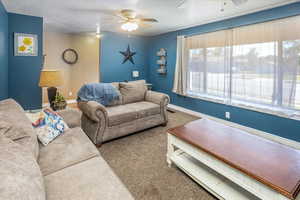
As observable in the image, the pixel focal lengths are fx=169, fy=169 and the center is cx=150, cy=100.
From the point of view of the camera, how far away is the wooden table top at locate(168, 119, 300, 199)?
1228mm

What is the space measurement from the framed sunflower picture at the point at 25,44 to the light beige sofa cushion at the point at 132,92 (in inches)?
76.9

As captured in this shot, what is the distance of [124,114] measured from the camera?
2877mm

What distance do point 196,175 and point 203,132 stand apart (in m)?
0.52

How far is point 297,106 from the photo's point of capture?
8.79 ft

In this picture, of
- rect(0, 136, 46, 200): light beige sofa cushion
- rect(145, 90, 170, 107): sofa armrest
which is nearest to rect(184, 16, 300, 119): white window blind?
rect(145, 90, 170, 107): sofa armrest

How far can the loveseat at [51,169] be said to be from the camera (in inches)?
31.4

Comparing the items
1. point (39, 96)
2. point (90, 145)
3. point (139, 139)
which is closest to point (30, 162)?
point (90, 145)

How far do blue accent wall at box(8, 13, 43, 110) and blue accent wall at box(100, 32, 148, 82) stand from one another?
1.71 metres

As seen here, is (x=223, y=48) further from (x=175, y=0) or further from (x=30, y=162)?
(x=30, y=162)

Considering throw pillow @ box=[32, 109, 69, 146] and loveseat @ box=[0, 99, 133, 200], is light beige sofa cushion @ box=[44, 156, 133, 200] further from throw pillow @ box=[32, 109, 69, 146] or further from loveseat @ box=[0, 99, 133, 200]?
throw pillow @ box=[32, 109, 69, 146]

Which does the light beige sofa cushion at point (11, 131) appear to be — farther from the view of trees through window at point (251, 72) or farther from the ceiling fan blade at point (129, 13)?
the view of trees through window at point (251, 72)

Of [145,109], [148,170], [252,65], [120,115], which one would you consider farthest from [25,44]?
[252,65]

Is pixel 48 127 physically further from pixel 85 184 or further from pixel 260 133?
pixel 260 133

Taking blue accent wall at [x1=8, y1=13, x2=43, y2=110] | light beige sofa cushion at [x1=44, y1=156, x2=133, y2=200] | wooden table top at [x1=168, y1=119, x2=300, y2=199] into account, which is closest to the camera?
light beige sofa cushion at [x1=44, y1=156, x2=133, y2=200]
